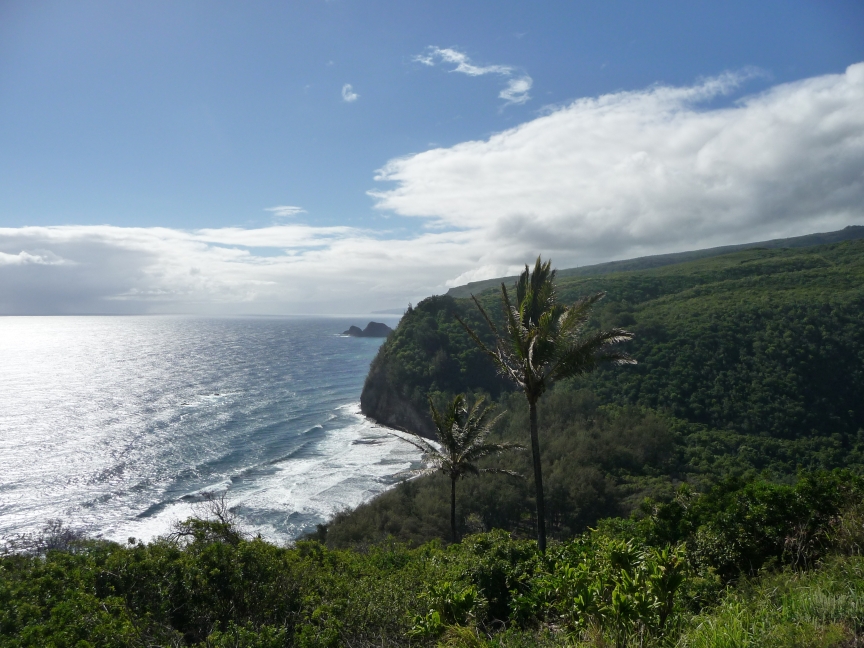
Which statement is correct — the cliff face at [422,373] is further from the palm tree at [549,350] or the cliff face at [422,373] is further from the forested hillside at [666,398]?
the palm tree at [549,350]

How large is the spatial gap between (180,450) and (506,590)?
45.9 m

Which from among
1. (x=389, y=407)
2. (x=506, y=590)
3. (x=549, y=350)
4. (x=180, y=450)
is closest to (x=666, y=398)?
(x=389, y=407)

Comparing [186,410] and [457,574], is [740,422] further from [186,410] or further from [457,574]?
[186,410]

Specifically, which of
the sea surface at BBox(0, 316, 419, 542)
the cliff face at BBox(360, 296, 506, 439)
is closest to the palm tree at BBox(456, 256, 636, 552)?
the sea surface at BBox(0, 316, 419, 542)

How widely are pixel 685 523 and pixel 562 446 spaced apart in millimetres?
27057

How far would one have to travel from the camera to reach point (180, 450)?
46.9 meters

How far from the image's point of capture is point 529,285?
14633 mm

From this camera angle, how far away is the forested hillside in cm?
3136

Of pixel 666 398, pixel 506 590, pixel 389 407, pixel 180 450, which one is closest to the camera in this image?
pixel 506 590

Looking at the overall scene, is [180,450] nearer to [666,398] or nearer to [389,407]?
[389,407]

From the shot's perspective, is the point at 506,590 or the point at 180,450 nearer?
the point at 506,590

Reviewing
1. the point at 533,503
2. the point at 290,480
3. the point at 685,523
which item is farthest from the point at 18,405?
the point at 685,523

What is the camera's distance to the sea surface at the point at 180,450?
3447 centimetres

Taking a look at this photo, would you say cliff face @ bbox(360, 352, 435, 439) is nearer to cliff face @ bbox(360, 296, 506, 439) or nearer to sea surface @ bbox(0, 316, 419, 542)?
cliff face @ bbox(360, 296, 506, 439)
